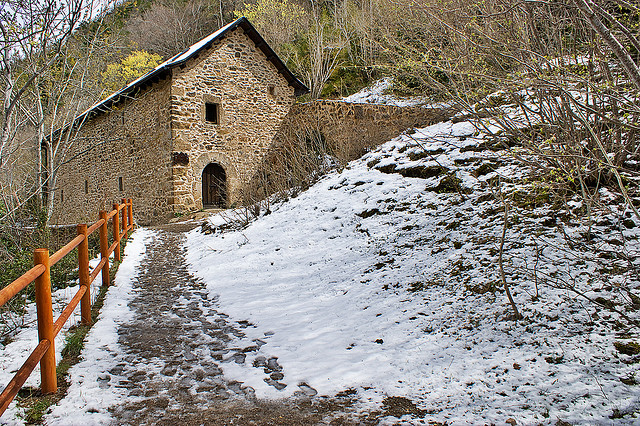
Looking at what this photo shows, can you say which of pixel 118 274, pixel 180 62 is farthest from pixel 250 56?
pixel 118 274

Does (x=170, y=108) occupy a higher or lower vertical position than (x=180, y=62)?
lower

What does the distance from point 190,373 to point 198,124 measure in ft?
36.8

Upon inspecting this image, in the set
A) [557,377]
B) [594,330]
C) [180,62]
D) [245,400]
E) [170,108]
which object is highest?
[180,62]

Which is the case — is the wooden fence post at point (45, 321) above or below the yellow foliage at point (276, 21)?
below

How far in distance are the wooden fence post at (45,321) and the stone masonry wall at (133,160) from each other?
934 centimetres

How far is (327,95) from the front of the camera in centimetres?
2059

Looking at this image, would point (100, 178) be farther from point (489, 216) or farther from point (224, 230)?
point (489, 216)

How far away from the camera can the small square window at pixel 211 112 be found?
13336 mm

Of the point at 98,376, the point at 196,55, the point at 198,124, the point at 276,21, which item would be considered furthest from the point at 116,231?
the point at 276,21

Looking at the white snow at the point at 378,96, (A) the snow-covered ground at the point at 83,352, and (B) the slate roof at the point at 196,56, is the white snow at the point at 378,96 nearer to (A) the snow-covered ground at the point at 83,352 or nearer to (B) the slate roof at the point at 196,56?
(B) the slate roof at the point at 196,56

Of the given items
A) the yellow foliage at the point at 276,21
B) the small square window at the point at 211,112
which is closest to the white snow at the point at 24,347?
the small square window at the point at 211,112

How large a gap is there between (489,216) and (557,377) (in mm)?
2272

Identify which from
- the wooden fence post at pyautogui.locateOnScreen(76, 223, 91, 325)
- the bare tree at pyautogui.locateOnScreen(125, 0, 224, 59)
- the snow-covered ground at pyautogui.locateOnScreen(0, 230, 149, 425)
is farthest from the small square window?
the bare tree at pyautogui.locateOnScreen(125, 0, 224, 59)

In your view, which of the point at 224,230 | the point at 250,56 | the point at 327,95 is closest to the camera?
the point at 224,230
